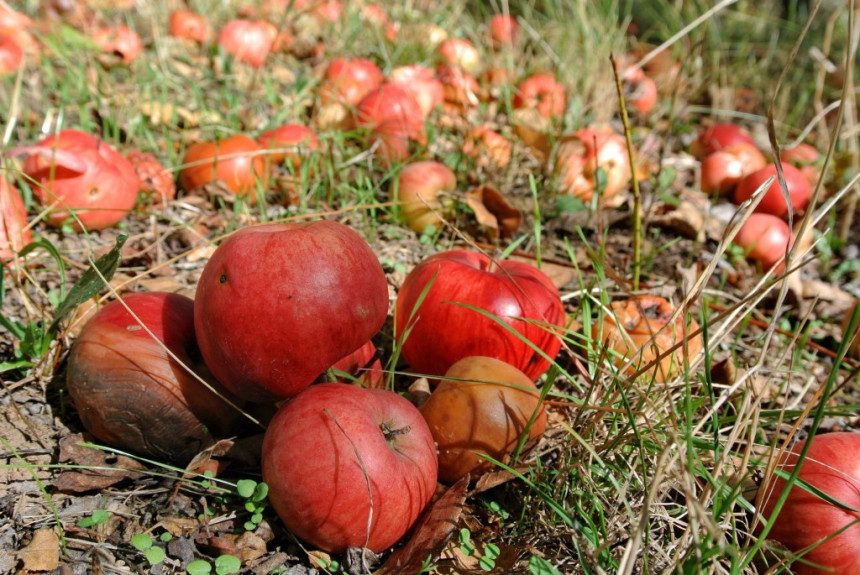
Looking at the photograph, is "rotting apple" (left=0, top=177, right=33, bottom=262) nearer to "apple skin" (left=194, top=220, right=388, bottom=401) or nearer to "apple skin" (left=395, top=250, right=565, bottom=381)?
"apple skin" (left=194, top=220, right=388, bottom=401)

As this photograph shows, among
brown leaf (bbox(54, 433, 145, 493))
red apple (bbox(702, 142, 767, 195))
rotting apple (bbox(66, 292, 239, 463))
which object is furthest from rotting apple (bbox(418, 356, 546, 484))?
red apple (bbox(702, 142, 767, 195))

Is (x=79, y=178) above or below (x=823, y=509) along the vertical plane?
above

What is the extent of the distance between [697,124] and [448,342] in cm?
404

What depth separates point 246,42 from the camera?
4.45 meters

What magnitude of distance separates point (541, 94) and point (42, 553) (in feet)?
11.7

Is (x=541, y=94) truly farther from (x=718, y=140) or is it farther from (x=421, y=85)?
(x=718, y=140)

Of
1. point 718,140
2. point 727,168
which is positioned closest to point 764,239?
point 727,168

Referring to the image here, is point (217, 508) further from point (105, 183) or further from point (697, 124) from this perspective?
point (697, 124)

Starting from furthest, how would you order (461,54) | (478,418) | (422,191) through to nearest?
(461,54)
(422,191)
(478,418)

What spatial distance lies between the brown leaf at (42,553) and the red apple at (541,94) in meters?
3.34

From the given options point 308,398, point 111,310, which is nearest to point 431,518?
point 308,398

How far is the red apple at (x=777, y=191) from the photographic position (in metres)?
3.81

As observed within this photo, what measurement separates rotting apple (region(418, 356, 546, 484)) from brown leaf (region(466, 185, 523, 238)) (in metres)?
1.25

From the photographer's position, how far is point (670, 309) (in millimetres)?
2500
